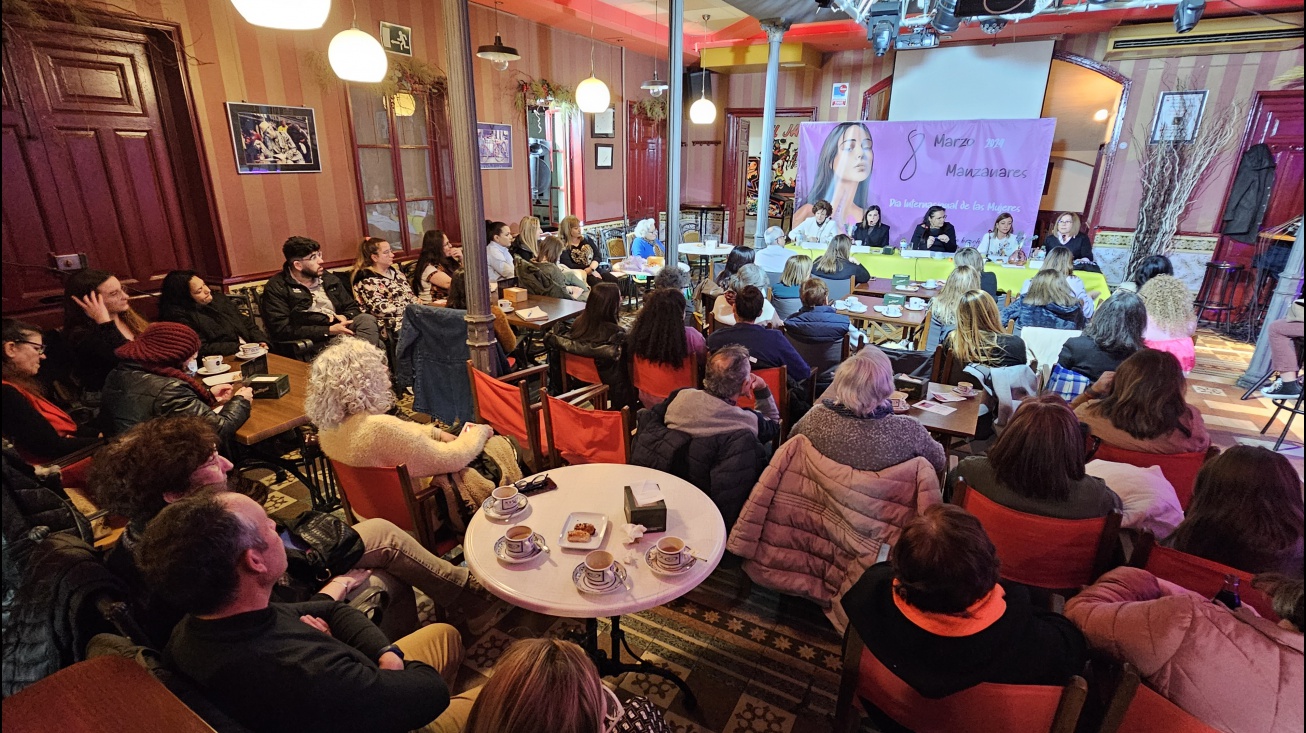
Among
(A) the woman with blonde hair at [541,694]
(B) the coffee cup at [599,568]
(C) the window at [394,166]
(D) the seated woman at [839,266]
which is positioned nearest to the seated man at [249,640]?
(A) the woman with blonde hair at [541,694]

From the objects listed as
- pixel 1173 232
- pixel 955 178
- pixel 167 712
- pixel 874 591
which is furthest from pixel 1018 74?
pixel 167 712

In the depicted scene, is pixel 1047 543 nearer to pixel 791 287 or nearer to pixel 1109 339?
pixel 1109 339

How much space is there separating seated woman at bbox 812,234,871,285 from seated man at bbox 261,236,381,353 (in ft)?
12.9

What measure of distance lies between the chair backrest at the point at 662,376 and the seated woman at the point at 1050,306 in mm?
2612

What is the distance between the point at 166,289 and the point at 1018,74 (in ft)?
31.7

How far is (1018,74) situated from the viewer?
8359 millimetres

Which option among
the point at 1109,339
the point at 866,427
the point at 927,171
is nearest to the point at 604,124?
the point at 927,171

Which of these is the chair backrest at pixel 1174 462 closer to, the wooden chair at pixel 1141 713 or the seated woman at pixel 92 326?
the wooden chair at pixel 1141 713

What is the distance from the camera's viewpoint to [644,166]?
34.0ft

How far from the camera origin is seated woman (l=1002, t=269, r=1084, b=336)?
4.55 m

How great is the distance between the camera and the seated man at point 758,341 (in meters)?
3.51

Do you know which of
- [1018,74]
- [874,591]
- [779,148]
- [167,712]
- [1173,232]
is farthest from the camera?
[779,148]

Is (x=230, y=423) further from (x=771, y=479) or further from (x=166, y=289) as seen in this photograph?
(x=771, y=479)

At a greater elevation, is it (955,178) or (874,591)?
(955,178)
